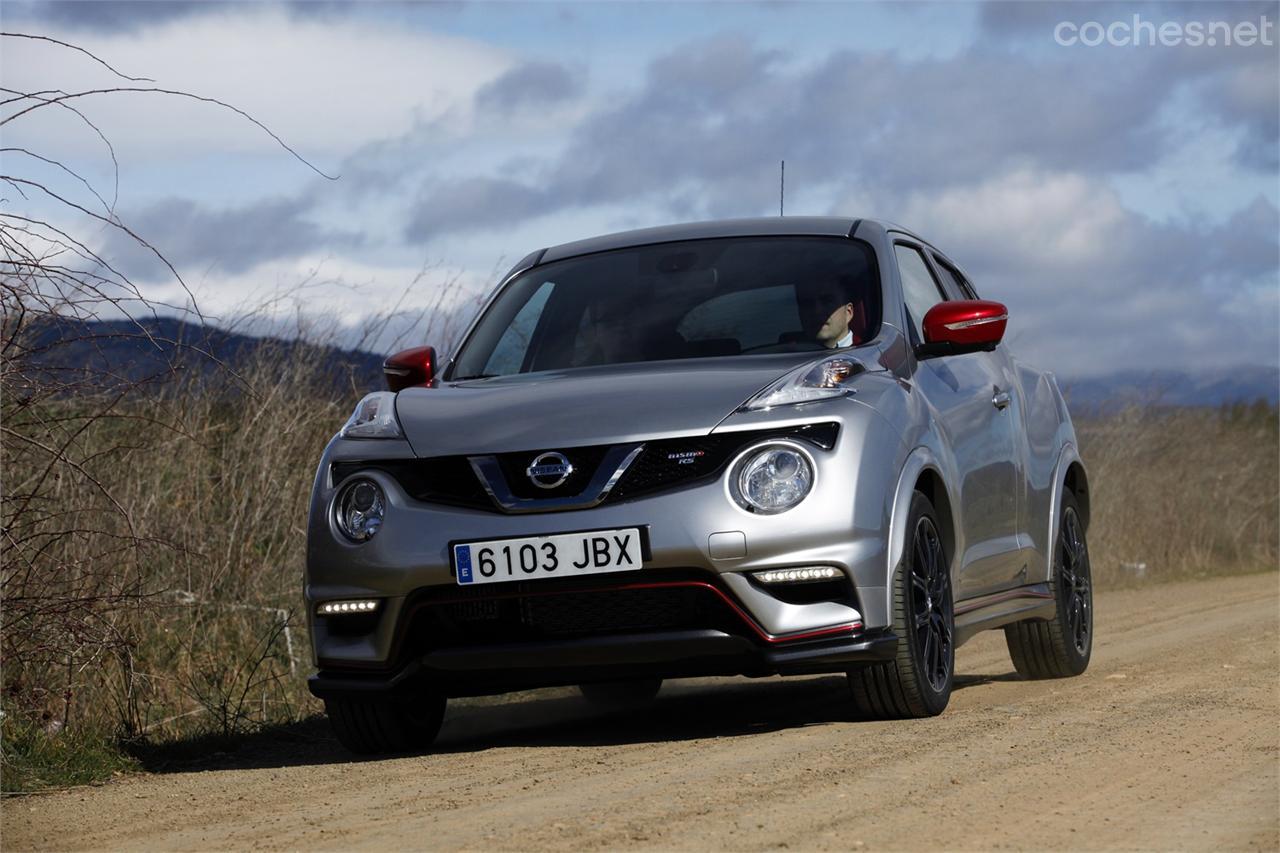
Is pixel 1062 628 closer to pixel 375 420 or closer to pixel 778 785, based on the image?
pixel 375 420

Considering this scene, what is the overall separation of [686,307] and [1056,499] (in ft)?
7.86

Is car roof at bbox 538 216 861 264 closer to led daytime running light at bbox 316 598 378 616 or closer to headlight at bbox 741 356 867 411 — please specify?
headlight at bbox 741 356 867 411

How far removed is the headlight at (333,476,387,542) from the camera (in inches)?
239

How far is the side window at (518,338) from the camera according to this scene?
23.4ft

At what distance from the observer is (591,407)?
5965 millimetres

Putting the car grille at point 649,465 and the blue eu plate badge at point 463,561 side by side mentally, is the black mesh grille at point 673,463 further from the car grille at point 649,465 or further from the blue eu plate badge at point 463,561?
the blue eu plate badge at point 463,561

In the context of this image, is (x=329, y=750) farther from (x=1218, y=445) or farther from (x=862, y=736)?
(x=1218, y=445)

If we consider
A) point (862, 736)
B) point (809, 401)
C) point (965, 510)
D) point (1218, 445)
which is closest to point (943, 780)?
point (862, 736)

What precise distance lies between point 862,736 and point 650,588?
85 cm

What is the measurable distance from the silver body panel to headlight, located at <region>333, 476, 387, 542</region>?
1.3 inches

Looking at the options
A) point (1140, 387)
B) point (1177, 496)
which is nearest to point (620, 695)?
point (1177, 496)

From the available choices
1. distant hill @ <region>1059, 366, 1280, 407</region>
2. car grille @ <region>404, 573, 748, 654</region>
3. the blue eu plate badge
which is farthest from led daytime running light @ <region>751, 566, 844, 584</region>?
distant hill @ <region>1059, 366, 1280, 407</region>

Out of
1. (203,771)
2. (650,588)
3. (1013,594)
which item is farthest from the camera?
(1013,594)

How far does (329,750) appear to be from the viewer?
23.5 ft
